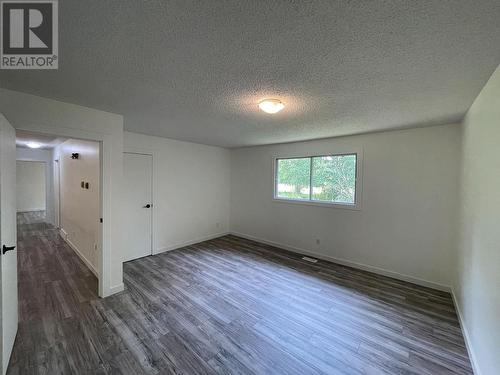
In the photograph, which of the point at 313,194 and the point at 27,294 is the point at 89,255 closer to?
the point at 27,294

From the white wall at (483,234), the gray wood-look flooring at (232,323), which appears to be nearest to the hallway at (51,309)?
the gray wood-look flooring at (232,323)

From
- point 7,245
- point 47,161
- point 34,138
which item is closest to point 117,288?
point 7,245

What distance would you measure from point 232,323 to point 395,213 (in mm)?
2960

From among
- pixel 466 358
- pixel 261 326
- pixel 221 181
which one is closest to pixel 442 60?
pixel 466 358

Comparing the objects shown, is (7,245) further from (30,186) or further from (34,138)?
(30,186)

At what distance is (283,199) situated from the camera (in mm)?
4703

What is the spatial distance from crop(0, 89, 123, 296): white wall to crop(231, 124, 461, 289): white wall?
10.6ft

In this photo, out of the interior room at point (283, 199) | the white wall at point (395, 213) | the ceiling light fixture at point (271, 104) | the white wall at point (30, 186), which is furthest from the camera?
the white wall at point (30, 186)

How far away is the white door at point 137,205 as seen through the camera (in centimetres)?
378

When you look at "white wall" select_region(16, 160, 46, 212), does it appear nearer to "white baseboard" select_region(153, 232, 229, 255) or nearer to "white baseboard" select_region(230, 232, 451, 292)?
"white baseboard" select_region(153, 232, 229, 255)

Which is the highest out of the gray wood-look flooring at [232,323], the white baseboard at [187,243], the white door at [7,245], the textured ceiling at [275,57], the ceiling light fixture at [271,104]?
the textured ceiling at [275,57]

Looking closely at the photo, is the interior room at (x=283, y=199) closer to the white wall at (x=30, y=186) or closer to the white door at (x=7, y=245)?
the white door at (x=7, y=245)

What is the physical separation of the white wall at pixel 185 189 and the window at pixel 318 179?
64.8 inches

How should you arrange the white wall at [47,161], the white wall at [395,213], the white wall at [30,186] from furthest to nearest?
the white wall at [30,186] < the white wall at [47,161] < the white wall at [395,213]
